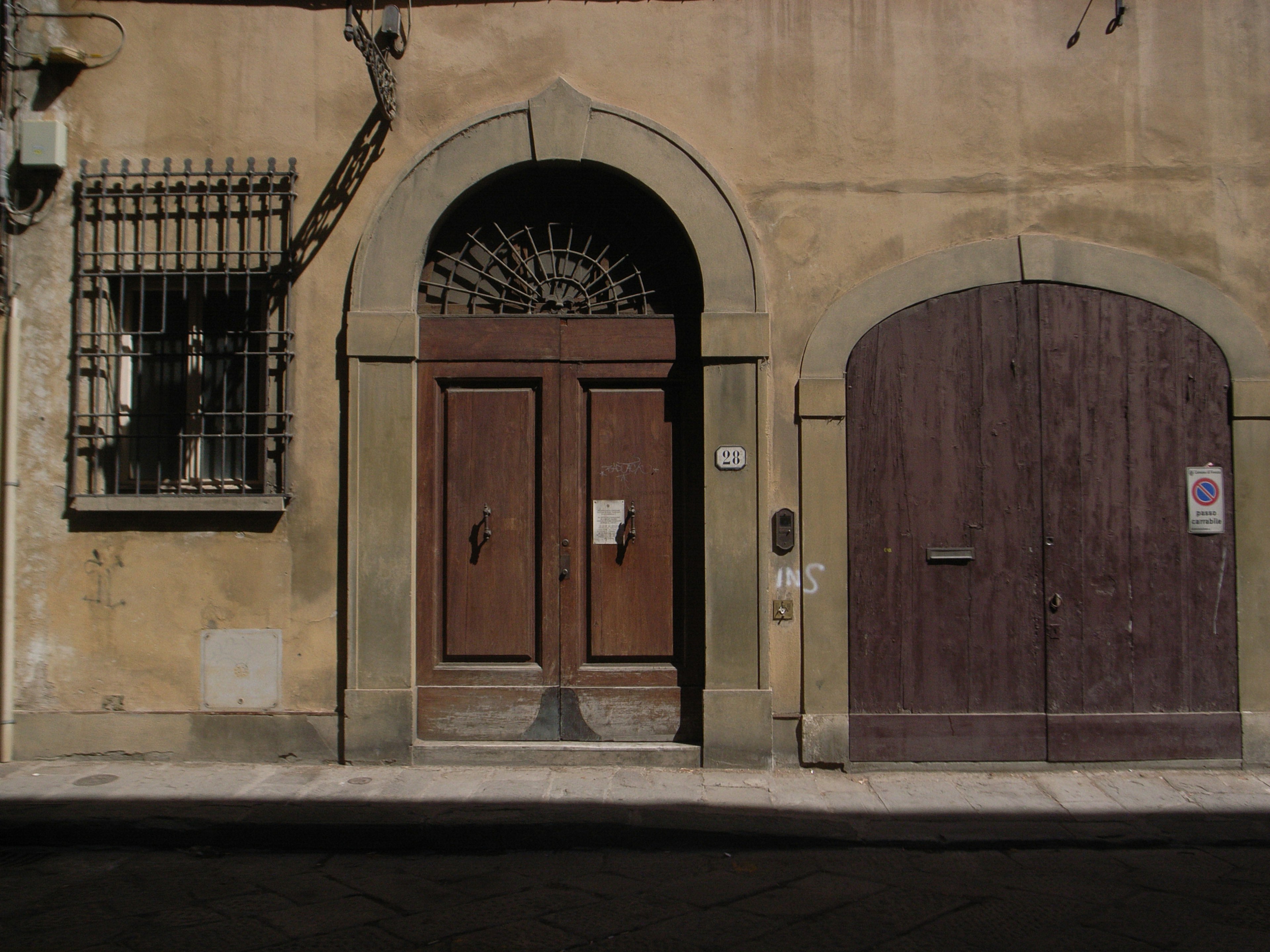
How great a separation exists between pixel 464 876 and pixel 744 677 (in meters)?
2.16

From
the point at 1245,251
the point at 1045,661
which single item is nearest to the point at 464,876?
the point at 1045,661

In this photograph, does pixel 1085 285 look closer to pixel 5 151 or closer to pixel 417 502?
pixel 417 502

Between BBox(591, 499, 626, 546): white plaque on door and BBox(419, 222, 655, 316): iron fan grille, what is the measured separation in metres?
1.23

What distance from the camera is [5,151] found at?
6070 millimetres

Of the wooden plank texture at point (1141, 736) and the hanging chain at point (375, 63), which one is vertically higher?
the hanging chain at point (375, 63)

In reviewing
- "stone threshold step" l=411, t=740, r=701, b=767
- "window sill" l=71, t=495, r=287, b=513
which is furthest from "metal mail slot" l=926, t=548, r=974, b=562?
"window sill" l=71, t=495, r=287, b=513

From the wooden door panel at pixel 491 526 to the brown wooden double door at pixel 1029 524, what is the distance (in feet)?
6.65

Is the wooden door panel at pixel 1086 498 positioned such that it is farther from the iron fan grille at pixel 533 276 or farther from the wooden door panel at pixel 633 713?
the iron fan grille at pixel 533 276

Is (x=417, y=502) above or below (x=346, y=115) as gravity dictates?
below

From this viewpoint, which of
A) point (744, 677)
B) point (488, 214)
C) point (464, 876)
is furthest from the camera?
point (488, 214)

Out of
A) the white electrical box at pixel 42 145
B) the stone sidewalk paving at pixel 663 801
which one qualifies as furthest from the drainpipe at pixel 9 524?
the white electrical box at pixel 42 145

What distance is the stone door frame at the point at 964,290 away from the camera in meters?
5.85

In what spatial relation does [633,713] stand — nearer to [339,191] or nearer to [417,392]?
[417,392]

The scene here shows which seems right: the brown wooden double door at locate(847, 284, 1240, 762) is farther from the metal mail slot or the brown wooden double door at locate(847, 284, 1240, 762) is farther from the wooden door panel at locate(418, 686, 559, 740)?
the wooden door panel at locate(418, 686, 559, 740)
